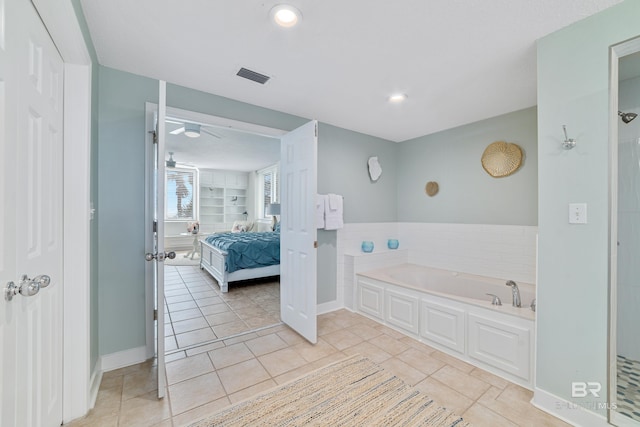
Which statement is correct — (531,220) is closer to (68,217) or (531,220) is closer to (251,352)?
(251,352)

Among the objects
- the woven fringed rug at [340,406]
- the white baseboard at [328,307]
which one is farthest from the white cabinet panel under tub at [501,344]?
the white baseboard at [328,307]

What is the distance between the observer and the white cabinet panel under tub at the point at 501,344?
6.47 ft

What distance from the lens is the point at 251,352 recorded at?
2412mm

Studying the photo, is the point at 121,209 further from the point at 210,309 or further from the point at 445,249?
the point at 445,249

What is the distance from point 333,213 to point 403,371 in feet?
6.00

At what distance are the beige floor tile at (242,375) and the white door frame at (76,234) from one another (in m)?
0.83

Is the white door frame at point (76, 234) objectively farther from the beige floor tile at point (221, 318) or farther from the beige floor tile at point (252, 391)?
the beige floor tile at point (221, 318)

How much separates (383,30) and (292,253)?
212 cm

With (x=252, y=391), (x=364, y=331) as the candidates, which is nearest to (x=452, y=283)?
(x=364, y=331)

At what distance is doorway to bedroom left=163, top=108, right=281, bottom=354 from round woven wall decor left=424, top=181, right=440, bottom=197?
245 cm

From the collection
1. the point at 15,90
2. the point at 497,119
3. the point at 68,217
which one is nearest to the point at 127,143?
the point at 68,217

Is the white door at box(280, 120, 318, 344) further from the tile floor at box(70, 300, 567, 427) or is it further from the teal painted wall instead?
the teal painted wall

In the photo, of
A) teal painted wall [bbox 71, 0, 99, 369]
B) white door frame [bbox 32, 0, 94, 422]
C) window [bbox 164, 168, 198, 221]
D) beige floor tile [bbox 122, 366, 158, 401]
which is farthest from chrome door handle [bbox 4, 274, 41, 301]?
window [bbox 164, 168, 198, 221]

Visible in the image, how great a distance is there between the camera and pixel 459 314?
2.35m
